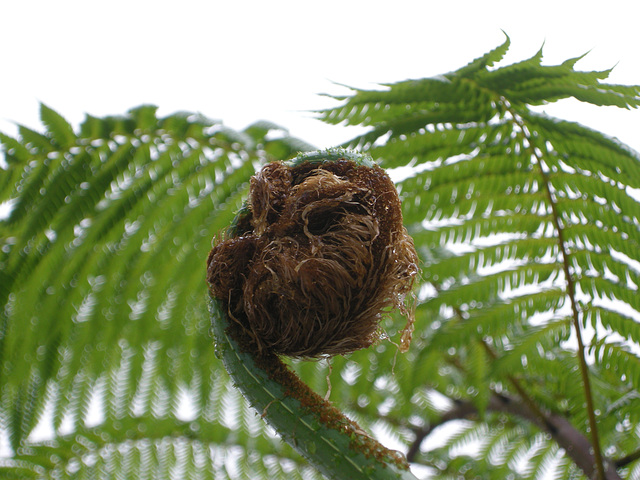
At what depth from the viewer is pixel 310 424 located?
2.14ft

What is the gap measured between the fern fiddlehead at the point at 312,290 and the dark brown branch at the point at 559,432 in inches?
43.0

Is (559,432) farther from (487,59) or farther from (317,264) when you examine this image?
(317,264)

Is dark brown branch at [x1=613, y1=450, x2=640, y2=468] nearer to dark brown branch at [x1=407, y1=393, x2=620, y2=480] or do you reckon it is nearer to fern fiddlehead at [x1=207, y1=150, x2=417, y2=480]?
dark brown branch at [x1=407, y1=393, x2=620, y2=480]

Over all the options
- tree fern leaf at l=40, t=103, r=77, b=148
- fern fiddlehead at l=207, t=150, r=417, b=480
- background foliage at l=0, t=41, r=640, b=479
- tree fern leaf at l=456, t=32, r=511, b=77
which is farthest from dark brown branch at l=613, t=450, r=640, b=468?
tree fern leaf at l=40, t=103, r=77, b=148

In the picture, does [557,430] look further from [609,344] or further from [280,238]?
[280,238]

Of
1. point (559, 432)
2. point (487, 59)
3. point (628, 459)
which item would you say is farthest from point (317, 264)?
point (559, 432)

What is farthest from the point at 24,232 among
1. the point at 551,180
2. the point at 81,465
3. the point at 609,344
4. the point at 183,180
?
the point at 609,344

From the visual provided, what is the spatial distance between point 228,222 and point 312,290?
1.53 meters

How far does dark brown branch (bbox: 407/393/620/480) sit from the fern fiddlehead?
43.0 inches

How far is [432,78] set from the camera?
5.11 feet

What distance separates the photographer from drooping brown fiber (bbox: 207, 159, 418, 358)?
26.7 inches

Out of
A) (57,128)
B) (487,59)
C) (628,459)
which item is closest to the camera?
(487,59)

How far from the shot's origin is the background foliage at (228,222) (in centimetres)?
178

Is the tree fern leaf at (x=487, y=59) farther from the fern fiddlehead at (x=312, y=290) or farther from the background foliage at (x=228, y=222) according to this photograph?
the fern fiddlehead at (x=312, y=290)
